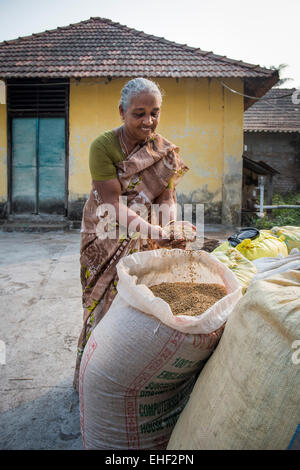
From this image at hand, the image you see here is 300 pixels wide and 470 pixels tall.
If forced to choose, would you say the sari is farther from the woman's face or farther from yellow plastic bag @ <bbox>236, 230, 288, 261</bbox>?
yellow plastic bag @ <bbox>236, 230, 288, 261</bbox>

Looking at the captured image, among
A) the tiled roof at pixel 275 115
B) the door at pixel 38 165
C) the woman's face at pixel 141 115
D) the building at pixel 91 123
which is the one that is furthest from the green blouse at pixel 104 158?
the tiled roof at pixel 275 115

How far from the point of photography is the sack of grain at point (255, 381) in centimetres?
92

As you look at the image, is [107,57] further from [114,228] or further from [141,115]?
[114,228]

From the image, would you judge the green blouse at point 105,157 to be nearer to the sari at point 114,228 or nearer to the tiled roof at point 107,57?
the sari at point 114,228

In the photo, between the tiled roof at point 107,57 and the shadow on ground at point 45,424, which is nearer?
the shadow on ground at point 45,424

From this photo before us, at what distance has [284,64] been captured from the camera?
21.5 meters

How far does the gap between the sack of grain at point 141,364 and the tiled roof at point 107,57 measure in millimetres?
6852

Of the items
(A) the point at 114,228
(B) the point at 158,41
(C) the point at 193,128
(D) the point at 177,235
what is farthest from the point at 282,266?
(B) the point at 158,41

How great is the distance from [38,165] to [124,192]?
6.82m

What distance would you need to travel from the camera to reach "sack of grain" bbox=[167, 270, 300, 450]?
92 centimetres

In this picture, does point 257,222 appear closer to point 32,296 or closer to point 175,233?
point 32,296

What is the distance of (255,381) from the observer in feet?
3.16
